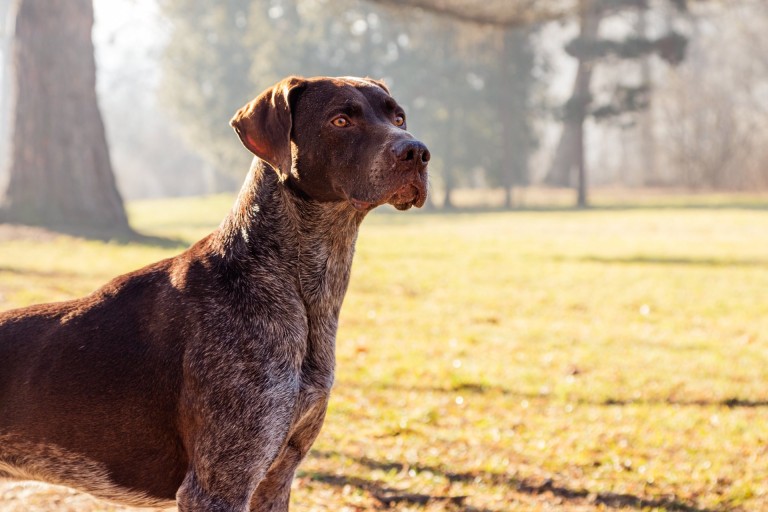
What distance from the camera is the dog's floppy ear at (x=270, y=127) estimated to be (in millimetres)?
3252

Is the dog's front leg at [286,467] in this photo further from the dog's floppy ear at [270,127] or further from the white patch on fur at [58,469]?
the dog's floppy ear at [270,127]

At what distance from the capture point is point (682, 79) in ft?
146

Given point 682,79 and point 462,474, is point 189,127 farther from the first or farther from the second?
point 462,474

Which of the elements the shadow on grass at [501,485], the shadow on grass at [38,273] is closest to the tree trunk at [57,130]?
the shadow on grass at [38,273]

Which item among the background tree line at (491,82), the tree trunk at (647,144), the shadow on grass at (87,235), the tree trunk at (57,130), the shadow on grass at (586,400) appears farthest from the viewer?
the tree trunk at (647,144)

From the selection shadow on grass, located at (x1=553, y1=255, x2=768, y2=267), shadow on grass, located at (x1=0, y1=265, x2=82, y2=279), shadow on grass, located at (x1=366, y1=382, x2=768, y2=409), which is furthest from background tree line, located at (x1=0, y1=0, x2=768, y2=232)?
shadow on grass, located at (x1=366, y1=382, x2=768, y2=409)

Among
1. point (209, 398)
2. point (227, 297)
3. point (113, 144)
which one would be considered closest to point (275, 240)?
point (227, 297)

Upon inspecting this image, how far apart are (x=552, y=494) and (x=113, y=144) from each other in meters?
57.0

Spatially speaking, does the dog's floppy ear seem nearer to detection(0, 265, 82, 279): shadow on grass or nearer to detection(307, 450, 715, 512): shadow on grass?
detection(307, 450, 715, 512): shadow on grass

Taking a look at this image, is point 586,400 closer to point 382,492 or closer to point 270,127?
point 382,492

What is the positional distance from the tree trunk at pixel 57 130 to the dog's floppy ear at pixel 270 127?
14.1 meters

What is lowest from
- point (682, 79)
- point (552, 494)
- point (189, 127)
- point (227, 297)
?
point (552, 494)

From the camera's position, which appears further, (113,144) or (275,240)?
(113,144)

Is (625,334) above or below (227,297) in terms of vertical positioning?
below
